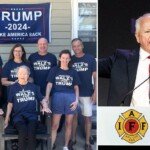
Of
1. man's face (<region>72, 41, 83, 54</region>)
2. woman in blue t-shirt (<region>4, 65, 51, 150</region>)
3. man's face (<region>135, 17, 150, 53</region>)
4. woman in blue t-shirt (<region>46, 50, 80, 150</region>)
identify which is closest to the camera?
man's face (<region>135, 17, 150, 53</region>)

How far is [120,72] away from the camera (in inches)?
138

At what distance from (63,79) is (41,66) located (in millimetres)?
383

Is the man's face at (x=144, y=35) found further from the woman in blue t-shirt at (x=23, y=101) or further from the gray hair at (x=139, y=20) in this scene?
the woman in blue t-shirt at (x=23, y=101)

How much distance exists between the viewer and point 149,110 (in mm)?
3477

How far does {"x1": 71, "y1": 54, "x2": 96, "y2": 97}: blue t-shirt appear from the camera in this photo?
5.68m

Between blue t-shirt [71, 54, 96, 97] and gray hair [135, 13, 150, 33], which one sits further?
blue t-shirt [71, 54, 96, 97]

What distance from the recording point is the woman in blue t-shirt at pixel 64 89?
5.59 meters

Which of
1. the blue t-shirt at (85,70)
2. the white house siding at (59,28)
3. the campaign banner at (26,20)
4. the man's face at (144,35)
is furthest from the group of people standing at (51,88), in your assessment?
the man's face at (144,35)

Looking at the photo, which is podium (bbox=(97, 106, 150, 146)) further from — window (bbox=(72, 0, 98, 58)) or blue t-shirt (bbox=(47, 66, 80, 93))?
window (bbox=(72, 0, 98, 58))

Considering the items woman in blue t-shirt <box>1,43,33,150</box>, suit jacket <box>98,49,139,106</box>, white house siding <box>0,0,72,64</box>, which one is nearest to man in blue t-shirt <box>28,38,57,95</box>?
woman in blue t-shirt <box>1,43,33,150</box>

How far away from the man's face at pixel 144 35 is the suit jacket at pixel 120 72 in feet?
0.24

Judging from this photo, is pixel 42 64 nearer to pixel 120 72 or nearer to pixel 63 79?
pixel 63 79

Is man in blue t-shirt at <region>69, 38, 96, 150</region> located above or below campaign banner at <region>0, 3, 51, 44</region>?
below

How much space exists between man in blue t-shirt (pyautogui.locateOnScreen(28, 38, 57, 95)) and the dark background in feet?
7.88
